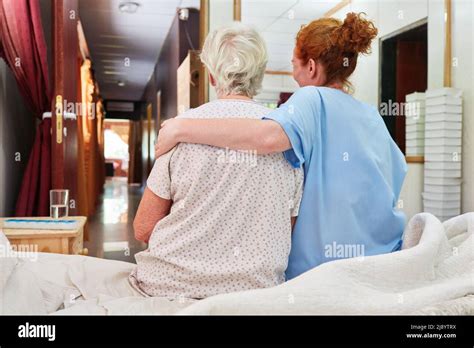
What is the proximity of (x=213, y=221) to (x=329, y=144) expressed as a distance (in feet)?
1.34

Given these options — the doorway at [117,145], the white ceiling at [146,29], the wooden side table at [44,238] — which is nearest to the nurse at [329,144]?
the white ceiling at [146,29]

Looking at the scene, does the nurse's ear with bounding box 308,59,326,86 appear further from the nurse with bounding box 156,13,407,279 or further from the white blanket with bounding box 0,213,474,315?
the white blanket with bounding box 0,213,474,315

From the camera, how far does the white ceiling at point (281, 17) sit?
4301 mm

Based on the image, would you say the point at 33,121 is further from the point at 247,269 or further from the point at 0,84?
the point at 247,269

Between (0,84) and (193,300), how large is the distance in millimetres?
2335

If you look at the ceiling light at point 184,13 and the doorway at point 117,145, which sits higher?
the ceiling light at point 184,13

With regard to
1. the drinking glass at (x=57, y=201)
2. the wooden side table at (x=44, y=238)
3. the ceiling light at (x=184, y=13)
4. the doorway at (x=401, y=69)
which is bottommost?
the wooden side table at (x=44, y=238)

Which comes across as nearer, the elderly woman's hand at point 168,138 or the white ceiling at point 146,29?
the elderly woman's hand at point 168,138

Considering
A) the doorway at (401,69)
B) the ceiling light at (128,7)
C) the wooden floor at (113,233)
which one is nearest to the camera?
the wooden floor at (113,233)

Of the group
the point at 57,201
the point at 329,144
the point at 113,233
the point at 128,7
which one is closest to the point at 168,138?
the point at 329,144

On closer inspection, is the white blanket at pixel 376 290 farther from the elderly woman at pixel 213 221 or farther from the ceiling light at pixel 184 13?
the ceiling light at pixel 184 13

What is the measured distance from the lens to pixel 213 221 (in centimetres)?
119

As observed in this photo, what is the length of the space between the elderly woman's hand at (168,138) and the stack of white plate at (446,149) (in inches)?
124

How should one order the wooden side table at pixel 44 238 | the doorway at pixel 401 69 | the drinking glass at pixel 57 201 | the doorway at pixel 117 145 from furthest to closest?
the doorway at pixel 117 145 → the doorway at pixel 401 69 → the drinking glass at pixel 57 201 → the wooden side table at pixel 44 238
